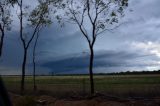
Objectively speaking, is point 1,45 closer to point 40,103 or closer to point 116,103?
point 40,103

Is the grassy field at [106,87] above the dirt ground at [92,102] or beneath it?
above

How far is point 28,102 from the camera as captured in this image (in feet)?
81.2

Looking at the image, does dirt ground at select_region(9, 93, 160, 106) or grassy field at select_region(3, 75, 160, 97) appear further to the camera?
grassy field at select_region(3, 75, 160, 97)

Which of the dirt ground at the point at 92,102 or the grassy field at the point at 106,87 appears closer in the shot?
the dirt ground at the point at 92,102

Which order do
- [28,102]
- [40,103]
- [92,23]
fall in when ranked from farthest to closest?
[92,23] < [40,103] < [28,102]

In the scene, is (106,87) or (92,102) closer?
(92,102)

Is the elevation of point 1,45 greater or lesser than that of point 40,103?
greater

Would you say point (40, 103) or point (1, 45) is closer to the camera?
point (40, 103)

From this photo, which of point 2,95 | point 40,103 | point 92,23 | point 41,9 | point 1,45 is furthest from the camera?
point 41,9

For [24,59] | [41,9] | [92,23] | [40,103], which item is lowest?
[40,103]

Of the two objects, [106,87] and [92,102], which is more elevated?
[106,87]

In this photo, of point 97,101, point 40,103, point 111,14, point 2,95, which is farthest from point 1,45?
point 2,95

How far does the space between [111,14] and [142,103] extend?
15178 millimetres

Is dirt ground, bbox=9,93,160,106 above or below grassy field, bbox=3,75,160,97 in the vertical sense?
below
